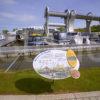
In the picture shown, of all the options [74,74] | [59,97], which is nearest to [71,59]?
[74,74]

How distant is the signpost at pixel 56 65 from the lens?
9977 millimetres

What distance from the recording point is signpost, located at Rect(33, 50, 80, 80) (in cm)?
998

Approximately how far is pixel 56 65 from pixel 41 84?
1219 millimetres

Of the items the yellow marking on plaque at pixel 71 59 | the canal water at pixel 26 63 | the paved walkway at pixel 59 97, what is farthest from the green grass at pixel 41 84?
the canal water at pixel 26 63

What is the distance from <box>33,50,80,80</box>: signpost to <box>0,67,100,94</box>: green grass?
0.64 m

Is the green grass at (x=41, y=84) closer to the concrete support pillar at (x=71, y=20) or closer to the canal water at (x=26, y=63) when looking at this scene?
the canal water at (x=26, y=63)

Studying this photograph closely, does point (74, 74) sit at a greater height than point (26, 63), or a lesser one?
greater

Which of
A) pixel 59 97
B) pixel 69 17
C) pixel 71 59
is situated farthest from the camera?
pixel 69 17

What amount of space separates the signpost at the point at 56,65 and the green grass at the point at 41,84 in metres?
0.64

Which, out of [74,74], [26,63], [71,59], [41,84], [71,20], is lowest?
[26,63]

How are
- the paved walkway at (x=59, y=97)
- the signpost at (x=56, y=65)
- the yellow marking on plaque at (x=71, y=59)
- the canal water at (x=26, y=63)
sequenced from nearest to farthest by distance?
the paved walkway at (x=59, y=97) < the signpost at (x=56, y=65) < the yellow marking on plaque at (x=71, y=59) < the canal water at (x=26, y=63)

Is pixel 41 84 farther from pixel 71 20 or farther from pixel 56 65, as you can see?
pixel 71 20

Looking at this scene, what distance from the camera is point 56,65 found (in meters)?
10.1

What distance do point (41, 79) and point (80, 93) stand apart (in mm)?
2241
